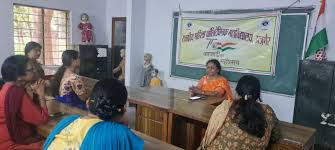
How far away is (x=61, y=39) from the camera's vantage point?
18.4 ft

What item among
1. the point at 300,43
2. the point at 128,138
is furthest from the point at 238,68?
the point at 128,138

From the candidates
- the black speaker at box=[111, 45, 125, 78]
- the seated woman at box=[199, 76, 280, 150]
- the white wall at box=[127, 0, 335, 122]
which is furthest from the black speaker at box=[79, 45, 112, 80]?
the seated woman at box=[199, 76, 280, 150]

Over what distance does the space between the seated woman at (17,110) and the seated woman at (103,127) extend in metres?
0.64

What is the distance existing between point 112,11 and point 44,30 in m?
1.51

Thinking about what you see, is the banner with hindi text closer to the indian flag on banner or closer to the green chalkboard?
the green chalkboard

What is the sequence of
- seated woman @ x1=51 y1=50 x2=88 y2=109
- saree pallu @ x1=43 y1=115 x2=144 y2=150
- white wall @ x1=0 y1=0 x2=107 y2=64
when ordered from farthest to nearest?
1. white wall @ x1=0 y1=0 x2=107 y2=64
2. seated woman @ x1=51 y1=50 x2=88 y2=109
3. saree pallu @ x1=43 y1=115 x2=144 y2=150

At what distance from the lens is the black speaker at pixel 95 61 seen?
5.38 meters

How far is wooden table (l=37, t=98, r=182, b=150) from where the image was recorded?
5.14 feet

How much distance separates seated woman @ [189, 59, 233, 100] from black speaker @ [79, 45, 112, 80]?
8.58ft

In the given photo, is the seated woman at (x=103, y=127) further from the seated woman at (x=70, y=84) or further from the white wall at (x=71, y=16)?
the white wall at (x=71, y=16)

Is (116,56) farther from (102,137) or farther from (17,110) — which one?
(102,137)

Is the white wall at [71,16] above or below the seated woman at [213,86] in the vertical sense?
above

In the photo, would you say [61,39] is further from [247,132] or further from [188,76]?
[247,132]

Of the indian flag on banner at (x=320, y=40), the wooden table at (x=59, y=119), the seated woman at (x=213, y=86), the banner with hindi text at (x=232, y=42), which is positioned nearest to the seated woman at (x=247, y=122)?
the wooden table at (x=59, y=119)
